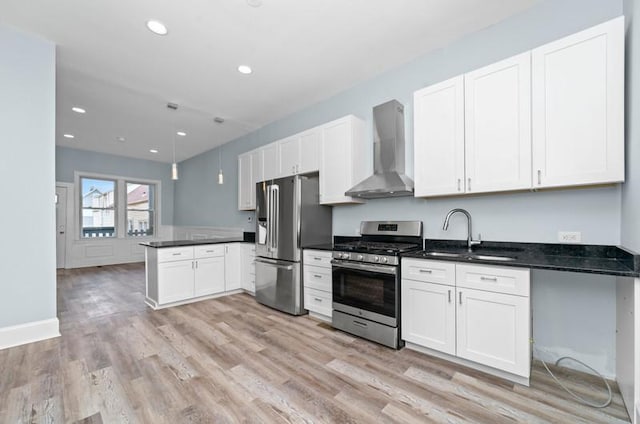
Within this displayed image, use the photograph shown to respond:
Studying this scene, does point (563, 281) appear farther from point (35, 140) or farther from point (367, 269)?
point (35, 140)

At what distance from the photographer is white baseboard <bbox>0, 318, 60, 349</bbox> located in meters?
2.61

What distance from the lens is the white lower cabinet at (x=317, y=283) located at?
331 centimetres

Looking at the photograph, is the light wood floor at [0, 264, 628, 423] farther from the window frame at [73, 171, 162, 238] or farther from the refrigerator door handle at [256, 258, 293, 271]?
the window frame at [73, 171, 162, 238]

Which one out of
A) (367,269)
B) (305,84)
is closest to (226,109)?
(305,84)

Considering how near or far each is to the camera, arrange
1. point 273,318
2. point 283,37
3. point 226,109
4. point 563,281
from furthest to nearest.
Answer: point 226,109 → point 273,318 → point 283,37 → point 563,281

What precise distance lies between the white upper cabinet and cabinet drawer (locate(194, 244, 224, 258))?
6.55 ft

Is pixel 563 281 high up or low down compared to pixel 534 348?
up

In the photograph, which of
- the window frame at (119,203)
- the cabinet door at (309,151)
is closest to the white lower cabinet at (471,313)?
the cabinet door at (309,151)

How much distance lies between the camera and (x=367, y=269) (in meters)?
2.76

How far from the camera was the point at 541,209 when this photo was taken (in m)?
2.32

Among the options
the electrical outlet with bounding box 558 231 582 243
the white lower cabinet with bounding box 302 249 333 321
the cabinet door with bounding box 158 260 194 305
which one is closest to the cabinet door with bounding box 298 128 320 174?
the white lower cabinet with bounding box 302 249 333 321

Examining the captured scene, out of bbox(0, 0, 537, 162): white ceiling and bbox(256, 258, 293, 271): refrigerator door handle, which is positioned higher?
bbox(0, 0, 537, 162): white ceiling

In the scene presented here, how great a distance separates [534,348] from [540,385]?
413 mm

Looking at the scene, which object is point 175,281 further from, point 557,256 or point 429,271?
point 557,256
